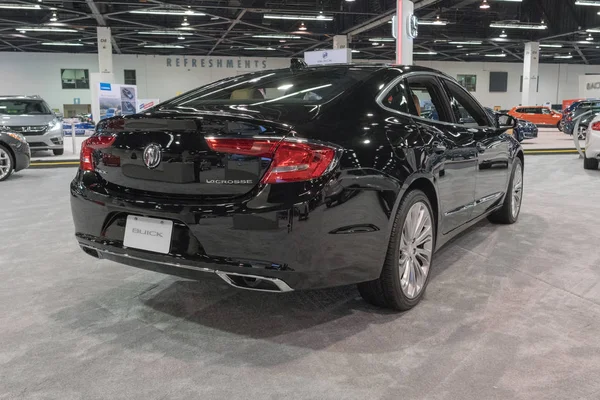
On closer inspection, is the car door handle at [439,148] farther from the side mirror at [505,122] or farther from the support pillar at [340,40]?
the support pillar at [340,40]

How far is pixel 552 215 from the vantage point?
512 centimetres

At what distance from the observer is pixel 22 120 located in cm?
1102

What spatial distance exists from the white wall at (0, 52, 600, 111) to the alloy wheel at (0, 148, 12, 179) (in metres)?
28.4

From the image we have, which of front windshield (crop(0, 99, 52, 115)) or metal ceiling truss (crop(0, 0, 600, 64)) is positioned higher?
metal ceiling truss (crop(0, 0, 600, 64))

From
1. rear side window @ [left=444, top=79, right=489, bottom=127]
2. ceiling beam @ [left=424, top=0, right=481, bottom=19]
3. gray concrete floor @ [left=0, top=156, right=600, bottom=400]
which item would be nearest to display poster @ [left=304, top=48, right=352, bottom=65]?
ceiling beam @ [left=424, top=0, right=481, bottom=19]

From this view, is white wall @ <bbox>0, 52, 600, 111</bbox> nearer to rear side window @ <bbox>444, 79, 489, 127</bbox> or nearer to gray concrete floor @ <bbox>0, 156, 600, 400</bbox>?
rear side window @ <bbox>444, 79, 489, 127</bbox>

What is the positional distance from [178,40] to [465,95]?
28.1 meters

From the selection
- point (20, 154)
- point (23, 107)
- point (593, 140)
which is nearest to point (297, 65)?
point (20, 154)

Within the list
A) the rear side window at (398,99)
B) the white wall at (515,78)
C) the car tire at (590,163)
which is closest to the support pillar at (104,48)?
the car tire at (590,163)

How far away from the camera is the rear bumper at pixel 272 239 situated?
2.07 metres

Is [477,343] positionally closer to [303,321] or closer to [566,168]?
[303,321]

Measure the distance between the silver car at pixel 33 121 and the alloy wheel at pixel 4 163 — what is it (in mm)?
3436

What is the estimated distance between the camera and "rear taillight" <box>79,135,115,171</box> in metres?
2.47

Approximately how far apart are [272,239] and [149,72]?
36.2 m
